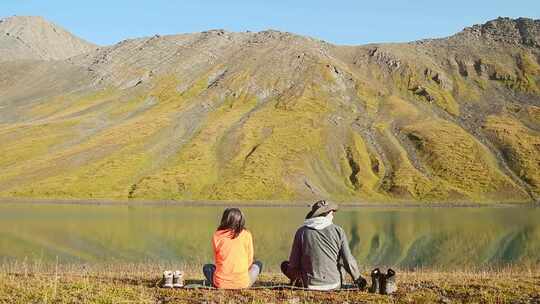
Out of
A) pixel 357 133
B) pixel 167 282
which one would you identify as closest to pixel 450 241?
pixel 167 282

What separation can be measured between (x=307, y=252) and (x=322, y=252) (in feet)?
1.36

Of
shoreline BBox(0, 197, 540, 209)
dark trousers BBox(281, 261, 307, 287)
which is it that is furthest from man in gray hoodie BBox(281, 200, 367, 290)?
shoreline BBox(0, 197, 540, 209)

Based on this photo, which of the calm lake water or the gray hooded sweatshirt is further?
the calm lake water

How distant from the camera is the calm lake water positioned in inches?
1964

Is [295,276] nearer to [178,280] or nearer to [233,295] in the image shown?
[233,295]

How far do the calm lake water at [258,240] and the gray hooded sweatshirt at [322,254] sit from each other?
2245cm

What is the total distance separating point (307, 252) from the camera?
16500 millimetres

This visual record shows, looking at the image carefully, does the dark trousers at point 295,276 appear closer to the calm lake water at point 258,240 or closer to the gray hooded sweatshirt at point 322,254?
the gray hooded sweatshirt at point 322,254

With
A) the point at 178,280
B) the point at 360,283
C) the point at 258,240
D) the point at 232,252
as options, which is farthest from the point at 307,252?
the point at 258,240

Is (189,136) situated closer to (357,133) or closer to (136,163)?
(136,163)

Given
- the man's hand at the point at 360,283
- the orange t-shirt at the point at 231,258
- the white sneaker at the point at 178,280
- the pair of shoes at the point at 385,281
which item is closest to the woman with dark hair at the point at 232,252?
the orange t-shirt at the point at 231,258

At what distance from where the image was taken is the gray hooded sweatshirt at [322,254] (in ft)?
53.4

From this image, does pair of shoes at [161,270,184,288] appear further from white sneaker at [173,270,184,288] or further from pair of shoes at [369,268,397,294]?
pair of shoes at [369,268,397,294]

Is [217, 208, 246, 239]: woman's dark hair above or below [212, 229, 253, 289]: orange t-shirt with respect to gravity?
above
